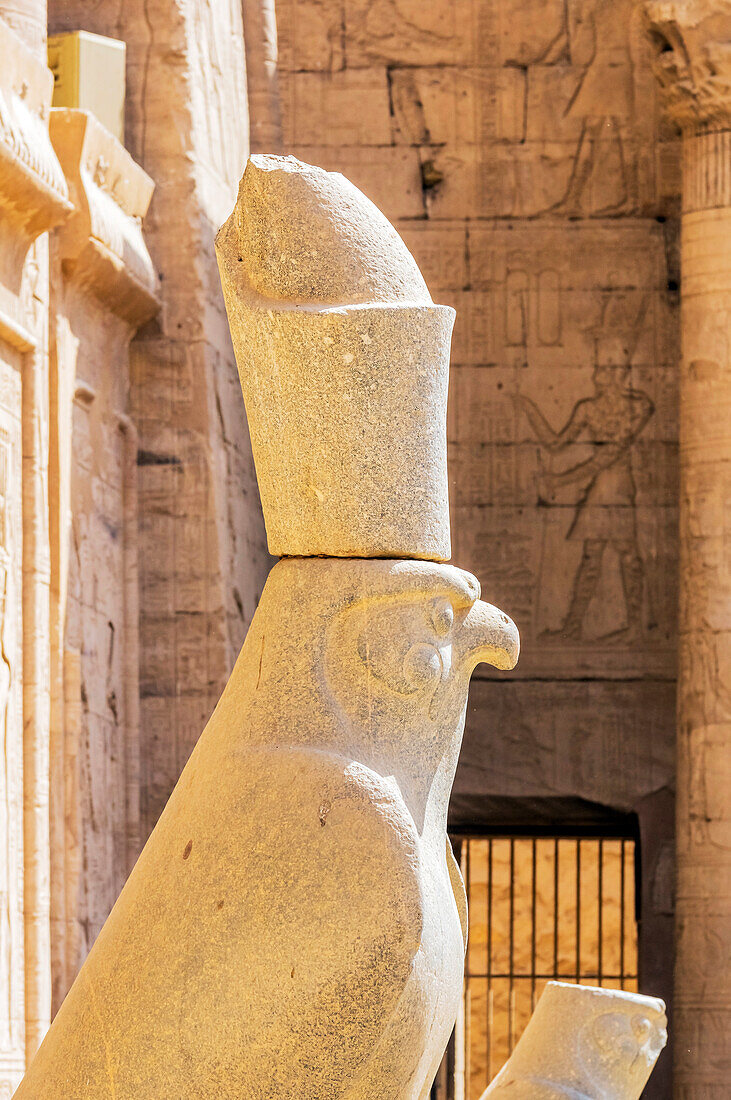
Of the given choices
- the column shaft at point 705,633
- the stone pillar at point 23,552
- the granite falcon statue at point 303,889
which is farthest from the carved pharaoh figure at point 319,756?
the column shaft at point 705,633

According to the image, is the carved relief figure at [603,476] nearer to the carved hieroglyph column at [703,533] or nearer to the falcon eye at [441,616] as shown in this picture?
the carved hieroglyph column at [703,533]

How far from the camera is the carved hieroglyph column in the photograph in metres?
8.57

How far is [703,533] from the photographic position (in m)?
8.98

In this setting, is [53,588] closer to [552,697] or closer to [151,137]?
[151,137]

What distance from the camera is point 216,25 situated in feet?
28.8

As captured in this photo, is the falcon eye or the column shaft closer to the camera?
the falcon eye

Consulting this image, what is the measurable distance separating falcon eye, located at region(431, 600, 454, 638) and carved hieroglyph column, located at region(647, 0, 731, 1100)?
5.45 m

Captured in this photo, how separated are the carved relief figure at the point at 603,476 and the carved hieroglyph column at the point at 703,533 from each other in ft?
3.89

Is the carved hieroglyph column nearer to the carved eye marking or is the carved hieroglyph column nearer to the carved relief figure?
the carved relief figure

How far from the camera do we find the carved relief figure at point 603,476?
10289 millimetres

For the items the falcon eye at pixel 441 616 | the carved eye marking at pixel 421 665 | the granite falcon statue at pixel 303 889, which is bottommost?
the granite falcon statue at pixel 303 889

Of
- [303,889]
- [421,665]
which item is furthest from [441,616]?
[303,889]

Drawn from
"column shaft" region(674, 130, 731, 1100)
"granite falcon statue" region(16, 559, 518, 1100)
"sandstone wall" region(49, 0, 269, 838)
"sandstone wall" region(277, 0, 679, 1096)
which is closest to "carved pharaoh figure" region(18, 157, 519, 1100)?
"granite falcon statue" region(16, 559, 518, 1100)

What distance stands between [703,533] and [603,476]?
1489 millimetres
